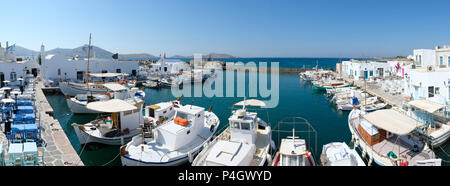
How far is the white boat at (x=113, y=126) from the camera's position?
52.6 feet

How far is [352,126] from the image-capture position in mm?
17891

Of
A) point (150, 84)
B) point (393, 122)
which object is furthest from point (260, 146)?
point (150, 84)

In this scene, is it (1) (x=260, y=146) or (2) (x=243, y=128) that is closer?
(2) (x=243, y=128)

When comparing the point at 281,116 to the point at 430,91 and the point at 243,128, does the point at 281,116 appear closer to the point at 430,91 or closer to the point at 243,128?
the point at 243,128

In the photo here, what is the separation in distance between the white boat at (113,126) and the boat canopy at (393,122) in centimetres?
1426

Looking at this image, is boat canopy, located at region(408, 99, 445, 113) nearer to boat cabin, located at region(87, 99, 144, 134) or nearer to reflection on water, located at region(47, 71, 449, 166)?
reflection on water, located at region(47, 71, 449, 166)

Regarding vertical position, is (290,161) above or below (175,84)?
below

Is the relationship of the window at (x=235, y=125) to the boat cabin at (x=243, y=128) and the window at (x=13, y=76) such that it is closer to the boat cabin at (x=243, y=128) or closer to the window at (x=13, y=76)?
the boat cabin at (x=243, y=128)

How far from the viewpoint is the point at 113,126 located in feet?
57.2

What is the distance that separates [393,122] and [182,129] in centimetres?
1175
